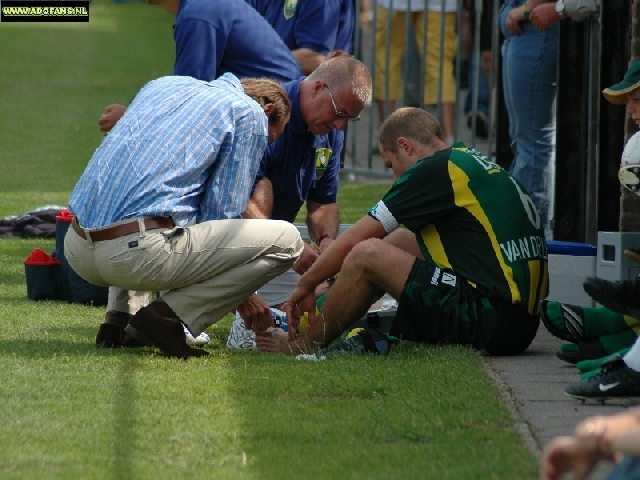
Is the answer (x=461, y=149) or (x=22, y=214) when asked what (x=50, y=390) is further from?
(x=22, y=214)

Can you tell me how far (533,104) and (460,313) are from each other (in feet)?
8.77

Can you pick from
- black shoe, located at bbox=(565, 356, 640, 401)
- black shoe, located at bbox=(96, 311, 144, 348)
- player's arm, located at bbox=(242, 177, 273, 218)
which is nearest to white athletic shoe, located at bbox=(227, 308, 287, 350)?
black shoe, located at bbox=(96, 311, 144, 348)

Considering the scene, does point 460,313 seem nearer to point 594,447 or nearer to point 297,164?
point 297,164

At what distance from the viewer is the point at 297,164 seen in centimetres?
639

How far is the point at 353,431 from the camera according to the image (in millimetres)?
4016

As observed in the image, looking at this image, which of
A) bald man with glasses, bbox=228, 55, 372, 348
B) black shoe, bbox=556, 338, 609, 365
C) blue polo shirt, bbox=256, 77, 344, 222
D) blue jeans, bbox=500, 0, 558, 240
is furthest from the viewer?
blue jeans, bbox=500, 0, 558, 240

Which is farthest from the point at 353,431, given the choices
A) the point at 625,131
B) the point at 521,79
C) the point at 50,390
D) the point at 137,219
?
the point at 521,79

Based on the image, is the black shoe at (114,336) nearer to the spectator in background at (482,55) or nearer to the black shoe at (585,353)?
the black shoe at (585,353)

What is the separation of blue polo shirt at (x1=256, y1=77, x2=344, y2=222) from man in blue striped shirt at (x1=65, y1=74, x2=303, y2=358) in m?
0.71

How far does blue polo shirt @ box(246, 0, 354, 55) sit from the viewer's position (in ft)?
25.8

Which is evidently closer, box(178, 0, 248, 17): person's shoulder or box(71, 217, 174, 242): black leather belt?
box(71, 217, 174, 242): black leather belt

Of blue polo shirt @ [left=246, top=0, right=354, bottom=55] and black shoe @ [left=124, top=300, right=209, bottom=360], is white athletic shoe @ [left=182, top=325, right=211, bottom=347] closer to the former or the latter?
black shoe @ [left=124, top=300, right=209, bottom=360]

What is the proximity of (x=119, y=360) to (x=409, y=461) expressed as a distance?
188cm

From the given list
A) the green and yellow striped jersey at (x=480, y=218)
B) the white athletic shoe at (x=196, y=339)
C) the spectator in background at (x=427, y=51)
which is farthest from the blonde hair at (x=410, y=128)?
the spectator in background at (x=427, y=51)
